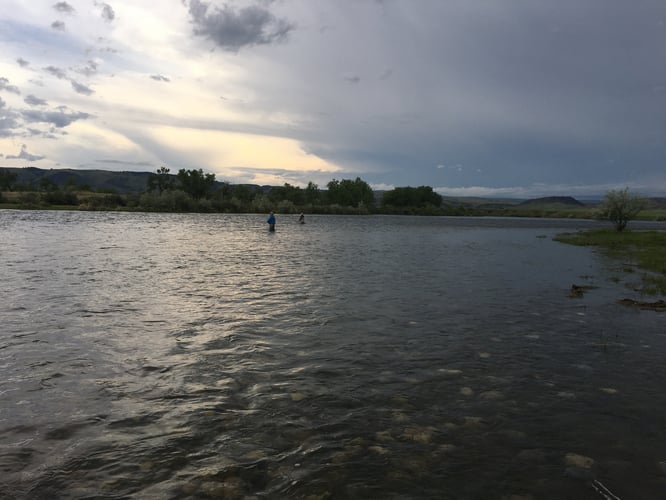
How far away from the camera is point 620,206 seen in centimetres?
7244

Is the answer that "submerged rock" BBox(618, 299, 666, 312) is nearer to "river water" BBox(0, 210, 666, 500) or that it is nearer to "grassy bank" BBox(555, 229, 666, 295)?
"river water" BBox(0, 210, 666, 500)

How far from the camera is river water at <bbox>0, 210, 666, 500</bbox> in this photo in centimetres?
678

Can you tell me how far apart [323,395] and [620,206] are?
81.2m

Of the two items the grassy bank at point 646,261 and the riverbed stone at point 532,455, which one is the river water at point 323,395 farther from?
the grassy bank at point 646,261

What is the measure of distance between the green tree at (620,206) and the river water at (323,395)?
199ft

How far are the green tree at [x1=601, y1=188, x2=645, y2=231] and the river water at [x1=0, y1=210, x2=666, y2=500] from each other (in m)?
60.6

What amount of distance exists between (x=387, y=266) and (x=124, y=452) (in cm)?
2961

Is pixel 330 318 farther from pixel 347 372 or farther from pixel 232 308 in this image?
pixel 347 372

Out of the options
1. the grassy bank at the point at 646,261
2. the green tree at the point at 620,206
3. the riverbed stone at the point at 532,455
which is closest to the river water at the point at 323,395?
the riverbed stone at the point at 532,455

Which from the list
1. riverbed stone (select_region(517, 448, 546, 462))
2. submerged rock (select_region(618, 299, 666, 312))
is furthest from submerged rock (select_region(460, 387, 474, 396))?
submerged rock (select_region(618, 299, 666, 312))

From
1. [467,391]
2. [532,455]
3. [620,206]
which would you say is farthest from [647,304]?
[620,206]

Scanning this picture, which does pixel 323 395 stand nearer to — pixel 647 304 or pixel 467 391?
pixel 467 391

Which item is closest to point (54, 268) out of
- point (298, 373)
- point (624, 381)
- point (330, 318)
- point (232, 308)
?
point (232, 308)

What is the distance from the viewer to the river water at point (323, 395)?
678cm
